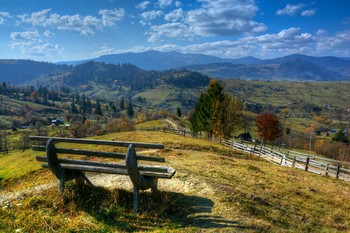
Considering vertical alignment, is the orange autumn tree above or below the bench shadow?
below

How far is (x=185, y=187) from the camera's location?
31.4 feet

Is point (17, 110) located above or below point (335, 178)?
below

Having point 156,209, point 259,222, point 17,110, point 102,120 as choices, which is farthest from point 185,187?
point 17,110

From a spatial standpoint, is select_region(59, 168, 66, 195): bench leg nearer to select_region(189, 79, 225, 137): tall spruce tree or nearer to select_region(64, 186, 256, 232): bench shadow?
select_region(64, 186, 256, 232): bench shadow

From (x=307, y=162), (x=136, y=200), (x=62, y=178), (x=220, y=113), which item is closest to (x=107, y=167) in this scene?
(x=136, y=200)

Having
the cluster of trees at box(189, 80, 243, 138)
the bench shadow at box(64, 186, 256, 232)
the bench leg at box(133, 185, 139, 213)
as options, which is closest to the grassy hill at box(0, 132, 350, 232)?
the bench shadow at box(64, 186, 256, 232)

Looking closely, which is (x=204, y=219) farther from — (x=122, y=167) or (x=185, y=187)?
(x=122, y=167)

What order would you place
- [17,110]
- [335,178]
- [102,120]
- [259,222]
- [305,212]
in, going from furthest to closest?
1. [17,110]
2. [102,120]
3. [335,178]
4. [305,212]
5. [259,222]

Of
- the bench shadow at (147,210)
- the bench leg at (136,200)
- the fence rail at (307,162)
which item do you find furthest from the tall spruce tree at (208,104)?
the bench leg at (136,200)

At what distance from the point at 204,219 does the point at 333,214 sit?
5.89 metres

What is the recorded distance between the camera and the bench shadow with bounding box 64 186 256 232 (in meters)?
6.99

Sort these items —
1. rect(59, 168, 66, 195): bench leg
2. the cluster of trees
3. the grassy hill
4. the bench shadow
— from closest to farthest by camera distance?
the grassy hill → the bench shadow → rect(59, 168, 66, 195): bench leg → the cluster of trees

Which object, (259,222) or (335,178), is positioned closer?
(259,222)

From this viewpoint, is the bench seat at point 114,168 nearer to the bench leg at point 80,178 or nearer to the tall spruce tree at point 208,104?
the bench leg at point 80,178
